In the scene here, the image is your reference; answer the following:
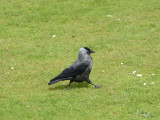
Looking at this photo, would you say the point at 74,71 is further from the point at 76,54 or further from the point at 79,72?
the point at 76,54

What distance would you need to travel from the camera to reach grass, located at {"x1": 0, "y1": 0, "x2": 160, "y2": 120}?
11047 mm

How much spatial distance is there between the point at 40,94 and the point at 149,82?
431cm

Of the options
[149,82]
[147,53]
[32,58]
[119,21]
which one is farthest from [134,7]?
[149,82]

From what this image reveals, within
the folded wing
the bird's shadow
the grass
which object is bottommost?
the bird's shadow

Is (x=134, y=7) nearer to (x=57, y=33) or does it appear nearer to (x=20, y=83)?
(x=57, y=33)

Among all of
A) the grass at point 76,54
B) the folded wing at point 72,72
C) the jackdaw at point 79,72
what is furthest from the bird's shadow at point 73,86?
the folded wing at point 72,72

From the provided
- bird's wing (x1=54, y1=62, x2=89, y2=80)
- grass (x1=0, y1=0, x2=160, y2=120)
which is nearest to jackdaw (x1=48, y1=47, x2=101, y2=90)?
bird's wing (x1=54, y1=62, x2=89, y2=80)

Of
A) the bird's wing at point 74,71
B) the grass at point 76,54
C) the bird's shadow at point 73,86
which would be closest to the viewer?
the grass at point 76,54

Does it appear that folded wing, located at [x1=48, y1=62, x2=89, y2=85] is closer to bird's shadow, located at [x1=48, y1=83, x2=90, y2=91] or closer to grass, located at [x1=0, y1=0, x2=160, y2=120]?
grass, located at [x1=0, y1=0, x2=160, y2=120]

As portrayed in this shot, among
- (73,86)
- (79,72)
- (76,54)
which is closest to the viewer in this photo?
(79,72)

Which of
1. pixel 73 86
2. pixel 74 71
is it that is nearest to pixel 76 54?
pixel 73 86

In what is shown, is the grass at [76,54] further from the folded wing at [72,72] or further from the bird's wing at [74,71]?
the bird's wing at [74,71]

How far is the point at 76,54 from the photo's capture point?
1705 centimetres

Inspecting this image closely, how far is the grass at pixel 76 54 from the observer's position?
11.0m
